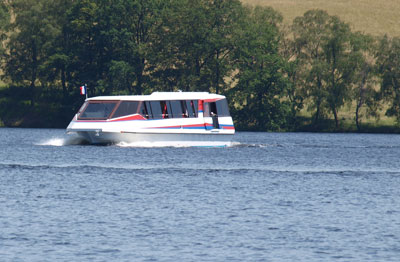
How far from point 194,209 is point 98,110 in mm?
33219

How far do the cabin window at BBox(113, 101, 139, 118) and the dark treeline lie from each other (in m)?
52.8

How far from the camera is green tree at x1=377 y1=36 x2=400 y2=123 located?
112562 mm

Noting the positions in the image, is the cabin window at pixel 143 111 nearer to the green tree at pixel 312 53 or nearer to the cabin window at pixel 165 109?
the cabin window at pixel 165 109

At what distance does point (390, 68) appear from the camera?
113 m

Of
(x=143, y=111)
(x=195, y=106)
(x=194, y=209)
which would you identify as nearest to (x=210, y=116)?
(x=195, y=106)

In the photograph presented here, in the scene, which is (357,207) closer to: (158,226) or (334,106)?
(158,226)

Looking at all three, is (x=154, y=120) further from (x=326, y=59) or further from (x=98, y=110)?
(x=326, y=59)

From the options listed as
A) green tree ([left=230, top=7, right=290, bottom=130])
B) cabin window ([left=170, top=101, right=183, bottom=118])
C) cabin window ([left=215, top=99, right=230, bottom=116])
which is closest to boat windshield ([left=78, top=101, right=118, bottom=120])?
cabin window ([left=170, top=101, right=183, bottom=118])

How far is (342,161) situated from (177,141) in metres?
13.2

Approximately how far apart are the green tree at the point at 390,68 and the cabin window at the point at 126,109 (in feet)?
183

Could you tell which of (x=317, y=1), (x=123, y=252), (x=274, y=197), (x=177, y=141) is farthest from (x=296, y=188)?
(x=317, y=1)

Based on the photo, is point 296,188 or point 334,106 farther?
point 334,106

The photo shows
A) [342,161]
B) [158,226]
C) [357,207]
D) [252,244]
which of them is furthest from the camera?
[342,161]

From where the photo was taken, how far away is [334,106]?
112750 millimetres
